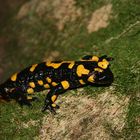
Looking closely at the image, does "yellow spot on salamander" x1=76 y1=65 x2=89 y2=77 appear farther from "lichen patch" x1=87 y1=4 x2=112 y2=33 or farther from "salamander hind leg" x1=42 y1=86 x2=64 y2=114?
"lichen patch" x1=87 y1=4 x2=112 y2=33

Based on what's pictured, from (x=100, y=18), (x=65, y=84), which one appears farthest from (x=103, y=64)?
(x=100, y=18)

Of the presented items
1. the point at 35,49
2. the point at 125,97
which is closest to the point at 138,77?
the point at 125,97

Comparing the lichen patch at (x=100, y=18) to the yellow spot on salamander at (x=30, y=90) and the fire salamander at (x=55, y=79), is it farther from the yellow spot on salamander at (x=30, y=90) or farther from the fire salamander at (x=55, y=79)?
the yellow spot on salamander at (x=30, y=90)

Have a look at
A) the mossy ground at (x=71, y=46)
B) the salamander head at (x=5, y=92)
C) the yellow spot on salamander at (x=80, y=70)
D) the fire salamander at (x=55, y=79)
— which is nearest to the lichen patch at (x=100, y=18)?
the mossy ground at (x=71, y=46)

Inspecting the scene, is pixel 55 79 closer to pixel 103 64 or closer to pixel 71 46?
pixel 103 64

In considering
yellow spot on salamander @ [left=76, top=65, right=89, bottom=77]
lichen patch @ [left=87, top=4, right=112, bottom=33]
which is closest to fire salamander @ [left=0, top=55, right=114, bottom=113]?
yellow spot on salamander @ [left=76, top=65, right=89, bottom=77]

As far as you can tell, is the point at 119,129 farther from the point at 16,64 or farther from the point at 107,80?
the point at 16,64
